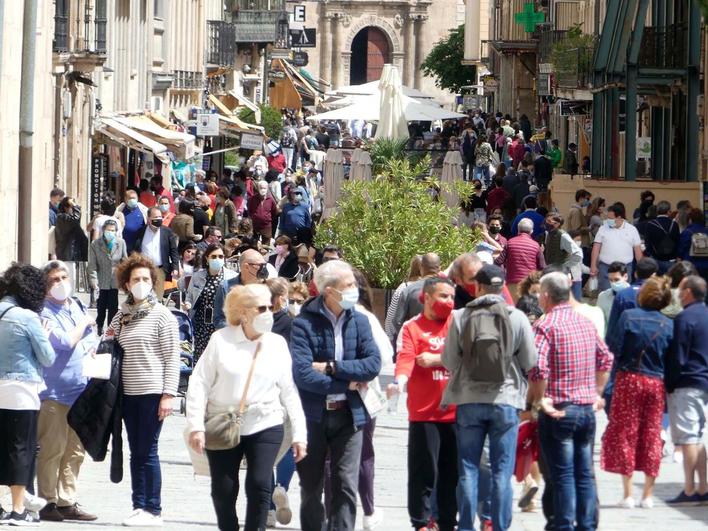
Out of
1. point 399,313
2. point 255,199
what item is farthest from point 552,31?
point 399,313

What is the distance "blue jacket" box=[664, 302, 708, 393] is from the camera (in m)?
11.6

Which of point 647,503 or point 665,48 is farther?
point 665,48

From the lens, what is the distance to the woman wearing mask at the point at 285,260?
57.8 ft

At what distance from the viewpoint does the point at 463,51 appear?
79.1 meters

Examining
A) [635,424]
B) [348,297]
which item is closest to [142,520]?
[348,297]

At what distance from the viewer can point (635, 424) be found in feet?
38.0

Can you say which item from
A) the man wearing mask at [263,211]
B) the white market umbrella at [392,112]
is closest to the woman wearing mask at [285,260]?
the man wearing mask at [263,211]

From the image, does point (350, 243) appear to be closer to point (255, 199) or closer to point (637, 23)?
point (255, 199)

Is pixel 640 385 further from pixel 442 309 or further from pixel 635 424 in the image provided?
pixel 442 309

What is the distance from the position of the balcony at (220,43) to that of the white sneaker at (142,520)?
3830 centimetres

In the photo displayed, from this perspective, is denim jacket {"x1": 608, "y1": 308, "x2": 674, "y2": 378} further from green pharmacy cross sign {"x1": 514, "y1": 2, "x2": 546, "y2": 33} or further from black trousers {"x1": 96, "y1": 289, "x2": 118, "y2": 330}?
green pharmacy cross sign {"x1": 514, "y1": 2, "x2": 546, "y2": 33}

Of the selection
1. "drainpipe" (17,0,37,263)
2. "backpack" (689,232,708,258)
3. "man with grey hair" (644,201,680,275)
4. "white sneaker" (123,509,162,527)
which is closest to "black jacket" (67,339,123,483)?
"white sneaker" (123,509,162,527)

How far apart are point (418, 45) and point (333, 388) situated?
97635 millimetres

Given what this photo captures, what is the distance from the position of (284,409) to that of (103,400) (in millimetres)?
1509
